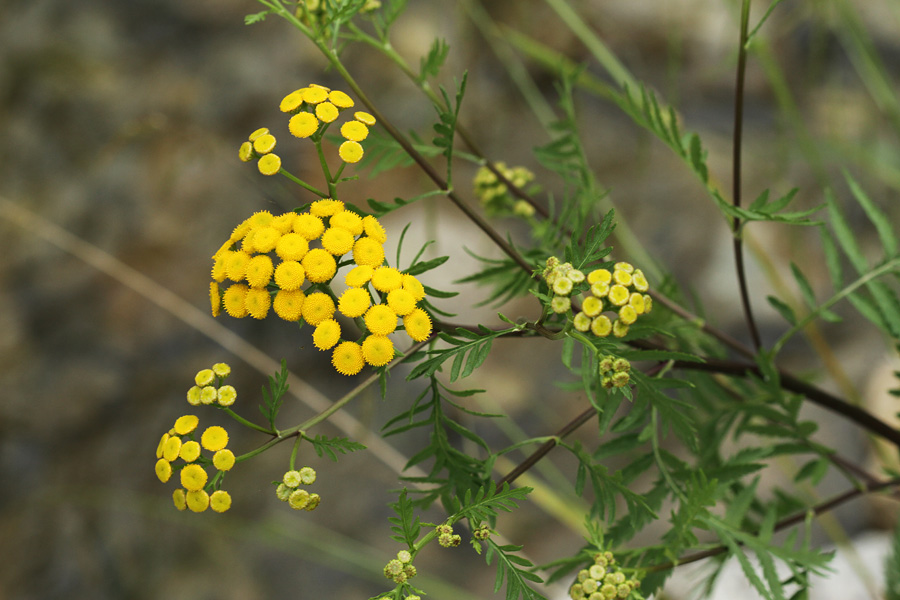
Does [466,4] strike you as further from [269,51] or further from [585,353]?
[585,353]

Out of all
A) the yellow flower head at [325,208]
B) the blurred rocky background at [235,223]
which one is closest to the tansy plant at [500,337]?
the yellow flower head at [325,208]

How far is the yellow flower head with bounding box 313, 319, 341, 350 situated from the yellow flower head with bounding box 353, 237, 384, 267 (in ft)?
0.22

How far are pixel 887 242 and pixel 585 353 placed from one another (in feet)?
2.21

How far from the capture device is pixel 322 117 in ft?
2.48

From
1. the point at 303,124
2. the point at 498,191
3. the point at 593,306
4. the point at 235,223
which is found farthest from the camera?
the point at 235,223

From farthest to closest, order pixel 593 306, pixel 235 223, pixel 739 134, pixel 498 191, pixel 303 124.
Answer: pixel 235 223 → pixel 498 191 → pixel 739 134 → pixel 303 124 → pixel 593 306

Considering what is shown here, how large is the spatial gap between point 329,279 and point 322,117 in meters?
0.18

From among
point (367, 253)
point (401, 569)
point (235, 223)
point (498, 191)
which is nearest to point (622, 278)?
point (367, 253)

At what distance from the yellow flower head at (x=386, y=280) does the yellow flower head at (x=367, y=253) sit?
0.04 ft

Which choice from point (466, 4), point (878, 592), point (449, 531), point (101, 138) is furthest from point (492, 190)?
point (101, 138)

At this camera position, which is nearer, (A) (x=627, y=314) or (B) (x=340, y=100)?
(A) (x=627, y=314)

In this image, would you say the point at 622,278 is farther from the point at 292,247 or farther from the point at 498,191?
the point at 498,191

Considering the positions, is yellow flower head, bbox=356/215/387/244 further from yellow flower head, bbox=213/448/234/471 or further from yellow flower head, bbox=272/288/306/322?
yellow flower head, bbox=213/448/234/471

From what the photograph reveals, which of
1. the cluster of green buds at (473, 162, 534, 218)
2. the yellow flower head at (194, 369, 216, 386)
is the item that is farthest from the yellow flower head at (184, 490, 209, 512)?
the cluster of green buds at (473, 162, 534, 218)
